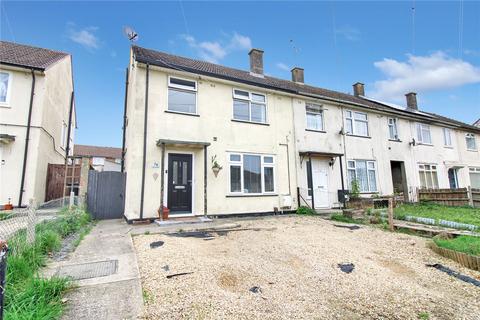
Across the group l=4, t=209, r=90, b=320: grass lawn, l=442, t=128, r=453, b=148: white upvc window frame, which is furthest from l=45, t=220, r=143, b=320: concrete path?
l=442, t=128, r=453, b=148: white upvc window frame

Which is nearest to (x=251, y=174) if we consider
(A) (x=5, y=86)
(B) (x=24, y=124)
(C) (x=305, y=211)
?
(C) (x=305, y=211)

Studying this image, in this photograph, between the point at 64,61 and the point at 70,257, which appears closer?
the point at 70,257

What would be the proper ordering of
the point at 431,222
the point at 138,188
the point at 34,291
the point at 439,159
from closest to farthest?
the point at 34,291
the point at 431,222
the point at 138,188
the point at 439,159

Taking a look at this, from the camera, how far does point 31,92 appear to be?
10016 millimetres

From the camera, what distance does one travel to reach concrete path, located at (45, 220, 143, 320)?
7.91 feet

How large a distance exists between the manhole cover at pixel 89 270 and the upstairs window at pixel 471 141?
964 inches

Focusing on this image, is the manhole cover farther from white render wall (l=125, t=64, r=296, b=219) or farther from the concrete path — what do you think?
white render wall (l=125, t=64, r=296, b=219)

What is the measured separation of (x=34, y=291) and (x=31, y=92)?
10.8 m

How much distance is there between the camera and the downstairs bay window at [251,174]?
978 cm

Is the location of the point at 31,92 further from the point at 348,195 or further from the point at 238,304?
the point at 348,195

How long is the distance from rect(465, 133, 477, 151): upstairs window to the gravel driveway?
18792mm

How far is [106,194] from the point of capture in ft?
30.3

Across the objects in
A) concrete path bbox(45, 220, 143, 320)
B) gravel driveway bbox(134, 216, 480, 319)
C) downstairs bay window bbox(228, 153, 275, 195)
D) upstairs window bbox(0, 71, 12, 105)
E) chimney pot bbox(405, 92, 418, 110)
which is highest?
chimney pot bbox(405, 92, 418, 110)

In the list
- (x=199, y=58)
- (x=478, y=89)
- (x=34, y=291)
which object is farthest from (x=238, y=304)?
(x=478, y=89)
